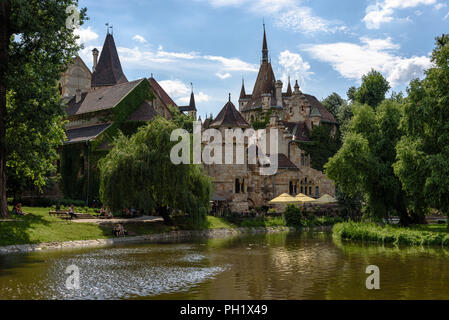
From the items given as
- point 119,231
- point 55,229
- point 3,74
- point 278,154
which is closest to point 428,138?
point 119,231

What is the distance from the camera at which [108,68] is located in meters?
71.6

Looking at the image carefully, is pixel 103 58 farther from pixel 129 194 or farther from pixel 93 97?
pixel 129 194

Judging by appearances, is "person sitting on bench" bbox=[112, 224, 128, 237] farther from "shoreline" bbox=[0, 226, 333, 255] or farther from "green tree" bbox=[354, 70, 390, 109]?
"green tree" bbox=[354, 70, 390, 109]

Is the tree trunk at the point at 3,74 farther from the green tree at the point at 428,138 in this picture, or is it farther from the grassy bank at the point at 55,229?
the green tree at the point at 428,138

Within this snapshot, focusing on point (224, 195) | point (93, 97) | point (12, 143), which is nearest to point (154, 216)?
point (224, 195)

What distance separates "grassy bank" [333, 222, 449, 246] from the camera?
2738 centimetres

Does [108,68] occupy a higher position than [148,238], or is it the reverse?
[108,68]

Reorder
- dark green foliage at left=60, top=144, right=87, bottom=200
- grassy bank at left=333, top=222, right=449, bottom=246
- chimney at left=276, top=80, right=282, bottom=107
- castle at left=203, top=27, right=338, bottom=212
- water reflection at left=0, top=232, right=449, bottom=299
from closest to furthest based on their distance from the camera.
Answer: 1. water reflection at left=0, top=232, right=449, bottom=299
2. grassy bank at left=333, top=222, right=449, bottom=246
3. dark green foliage at left=60, top=144, right=87, bottom=200
4. castle at left=203, top=27, right=338, bottom=212
5. chimney at left=276, top=80, right=282, bottom=107

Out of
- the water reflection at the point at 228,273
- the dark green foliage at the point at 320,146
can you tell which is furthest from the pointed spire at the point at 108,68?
the water reflection at the point at 228,273

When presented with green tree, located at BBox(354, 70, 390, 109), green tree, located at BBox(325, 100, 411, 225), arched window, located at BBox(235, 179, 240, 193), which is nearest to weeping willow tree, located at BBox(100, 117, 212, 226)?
green tree, located at BBox(325, 100, 411, 225)

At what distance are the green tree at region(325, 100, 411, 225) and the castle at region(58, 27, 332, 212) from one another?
1750cm

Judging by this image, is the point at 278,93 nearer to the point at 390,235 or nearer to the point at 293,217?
the point at 293,217

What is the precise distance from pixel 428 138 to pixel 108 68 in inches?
2074

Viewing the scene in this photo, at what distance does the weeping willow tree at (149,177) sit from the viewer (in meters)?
33.5
